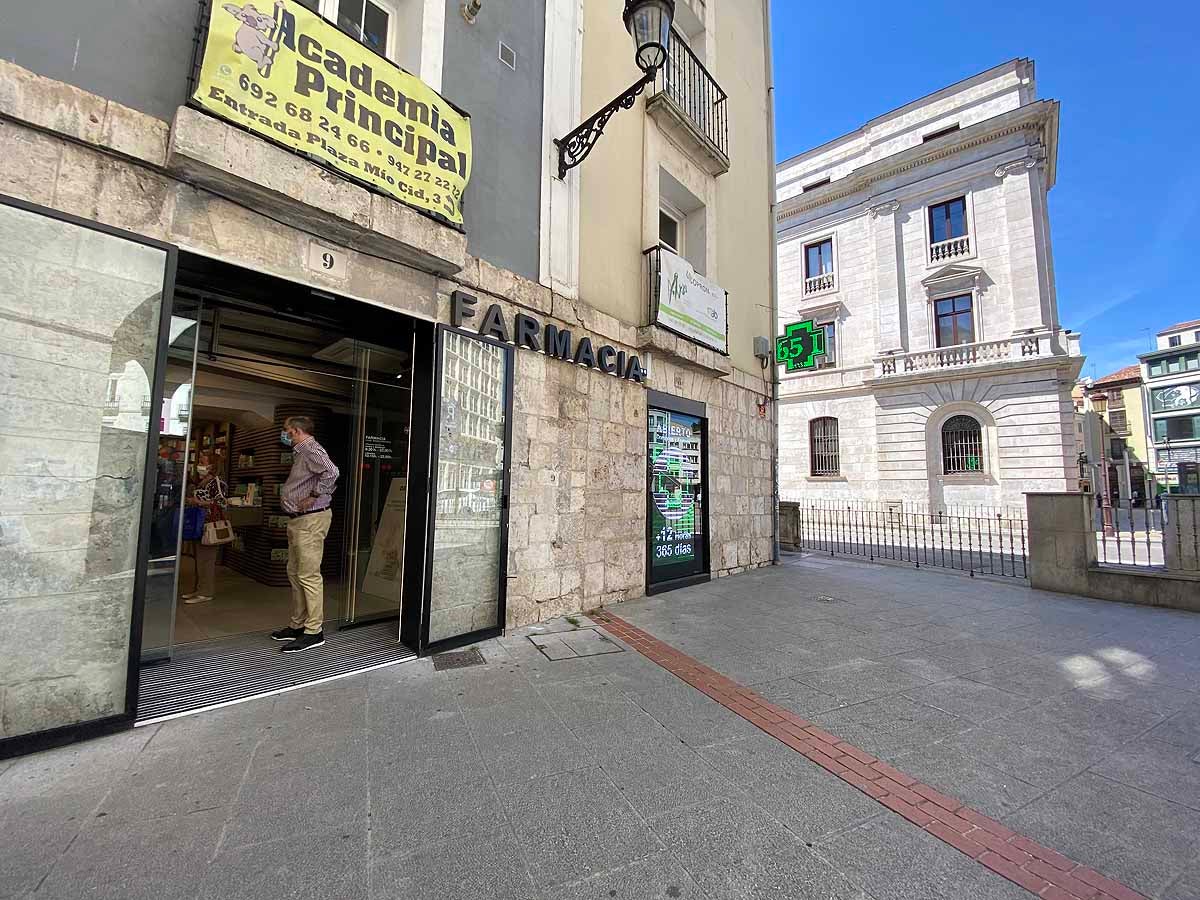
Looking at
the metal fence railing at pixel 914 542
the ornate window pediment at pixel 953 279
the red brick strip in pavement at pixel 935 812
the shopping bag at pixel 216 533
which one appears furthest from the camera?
the ornate window pediment at pixel 953 279

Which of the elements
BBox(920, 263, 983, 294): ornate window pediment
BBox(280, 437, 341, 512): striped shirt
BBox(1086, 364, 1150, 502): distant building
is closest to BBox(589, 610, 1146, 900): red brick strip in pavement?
BBox(280, 437, 341, 512): striped shirt

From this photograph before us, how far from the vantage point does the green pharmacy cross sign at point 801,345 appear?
A: 11.5 metres

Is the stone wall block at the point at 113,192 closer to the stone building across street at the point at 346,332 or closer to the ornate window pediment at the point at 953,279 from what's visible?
the stone building across street at the point at 346,332

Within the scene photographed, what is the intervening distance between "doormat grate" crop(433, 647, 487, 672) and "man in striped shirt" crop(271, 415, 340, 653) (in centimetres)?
121

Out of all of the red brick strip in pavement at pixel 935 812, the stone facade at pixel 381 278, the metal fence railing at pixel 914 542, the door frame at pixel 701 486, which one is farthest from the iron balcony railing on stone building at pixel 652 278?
the metal fence railing at pixel 914 542

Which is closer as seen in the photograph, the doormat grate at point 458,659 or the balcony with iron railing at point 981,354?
the doormat grate at point 458,659

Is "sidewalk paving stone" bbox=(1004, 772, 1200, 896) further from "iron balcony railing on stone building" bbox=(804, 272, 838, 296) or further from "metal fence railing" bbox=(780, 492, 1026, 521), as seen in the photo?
"iron balcony railing on stone building" bbox=(804, 272, 838, 296)

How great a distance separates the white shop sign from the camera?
23.0 feet

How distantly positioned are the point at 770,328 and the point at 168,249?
946cm

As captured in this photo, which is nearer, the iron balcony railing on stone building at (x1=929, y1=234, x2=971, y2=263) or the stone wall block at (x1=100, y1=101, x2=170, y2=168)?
the stone wall block at (x1=100, y1=101, x2=170, y2=168)

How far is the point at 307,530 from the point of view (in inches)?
176

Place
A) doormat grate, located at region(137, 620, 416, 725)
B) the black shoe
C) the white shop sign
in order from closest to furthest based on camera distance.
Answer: doormat grate, located at region(137, 620, 416, 725) → the black shoe → the white shop sign

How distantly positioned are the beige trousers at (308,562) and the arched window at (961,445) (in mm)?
22087

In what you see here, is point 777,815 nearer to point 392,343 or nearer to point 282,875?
point 282,875
